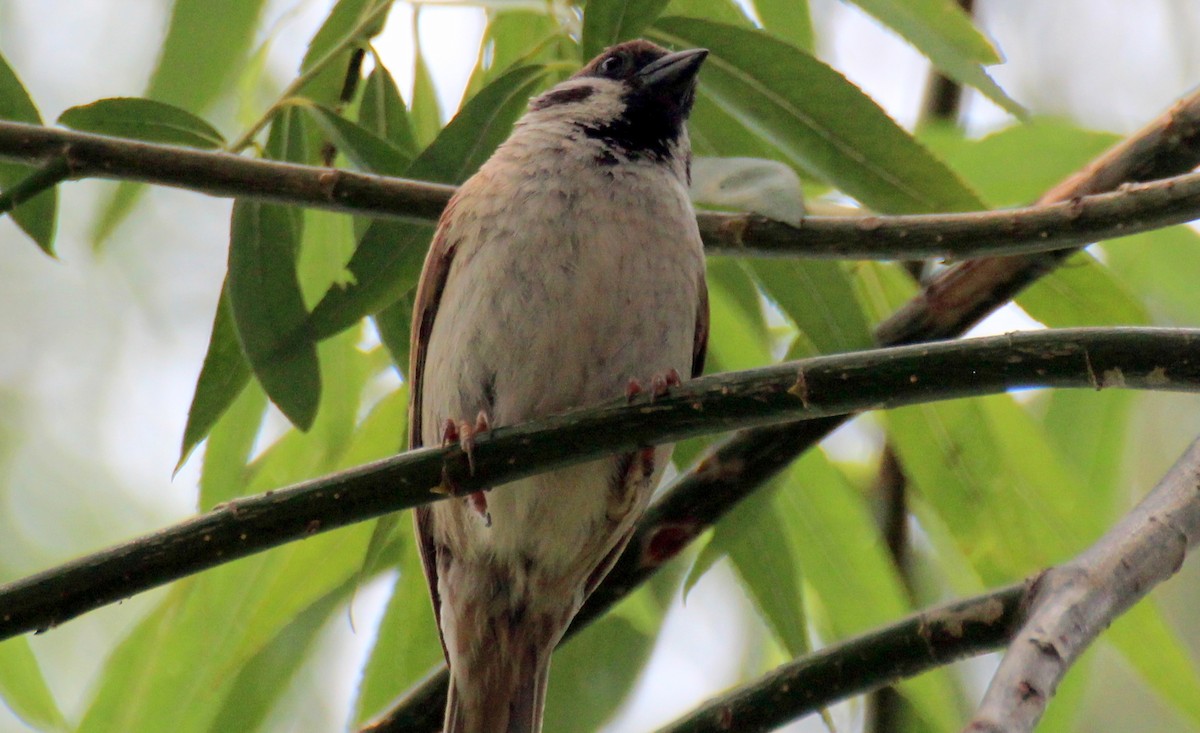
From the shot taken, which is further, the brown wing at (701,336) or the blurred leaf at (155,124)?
the brown wing at (701,336)

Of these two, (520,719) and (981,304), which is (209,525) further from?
(981,304)

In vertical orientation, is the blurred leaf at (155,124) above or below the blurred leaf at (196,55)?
below

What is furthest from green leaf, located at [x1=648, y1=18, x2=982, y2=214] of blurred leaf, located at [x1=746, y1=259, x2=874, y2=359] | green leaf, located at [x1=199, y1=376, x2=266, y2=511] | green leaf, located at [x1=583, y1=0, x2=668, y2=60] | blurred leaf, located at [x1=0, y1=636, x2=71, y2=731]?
blurred leaf, located at [x1=0, y1=636, x2=71, y2=731]

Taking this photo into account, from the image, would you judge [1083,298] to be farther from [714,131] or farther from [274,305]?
[274,305]

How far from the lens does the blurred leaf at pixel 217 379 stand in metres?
2.62

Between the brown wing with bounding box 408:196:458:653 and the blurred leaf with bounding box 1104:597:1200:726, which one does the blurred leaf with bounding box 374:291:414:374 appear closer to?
the brown wing with bounding box 408:196:458:653

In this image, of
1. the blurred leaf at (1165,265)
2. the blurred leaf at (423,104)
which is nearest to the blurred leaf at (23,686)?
the blurred leaf at (423,104)

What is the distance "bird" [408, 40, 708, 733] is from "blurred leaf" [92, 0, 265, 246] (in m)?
0.68

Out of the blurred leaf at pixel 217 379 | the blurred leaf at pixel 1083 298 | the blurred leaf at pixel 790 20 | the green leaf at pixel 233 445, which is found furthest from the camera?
the green leaf at pixel 233 445

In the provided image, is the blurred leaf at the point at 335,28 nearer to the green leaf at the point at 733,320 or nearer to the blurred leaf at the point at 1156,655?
the green leaf at the point at 733,320

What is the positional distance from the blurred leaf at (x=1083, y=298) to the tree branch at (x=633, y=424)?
1.16m

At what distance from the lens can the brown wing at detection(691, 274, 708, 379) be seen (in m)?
3.18

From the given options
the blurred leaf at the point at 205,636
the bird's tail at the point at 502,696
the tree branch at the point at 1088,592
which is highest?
the blurred leaf at the point at 205,636

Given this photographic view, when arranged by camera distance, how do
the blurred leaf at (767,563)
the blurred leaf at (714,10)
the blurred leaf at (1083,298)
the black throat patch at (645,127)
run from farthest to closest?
the black throat patch at (645,127), the blurred leaf at (714,10), the blurred leaf at (1083,298), the blurred leaf at (767,563)
